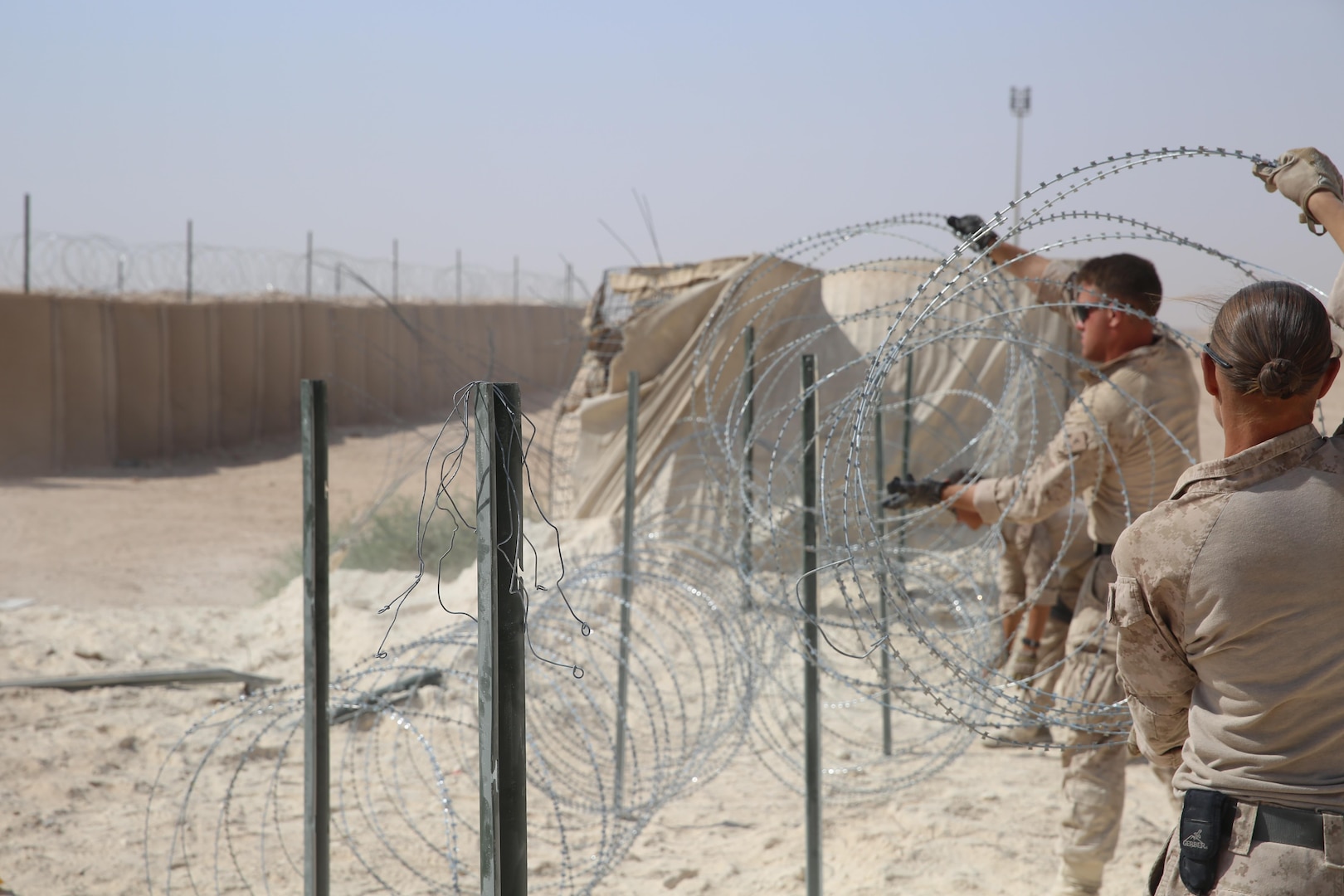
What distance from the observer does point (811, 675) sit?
3.63m

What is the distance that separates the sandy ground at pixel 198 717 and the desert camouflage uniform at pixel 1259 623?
244cm

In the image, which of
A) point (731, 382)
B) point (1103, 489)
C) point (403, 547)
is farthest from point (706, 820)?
point (403, 547)

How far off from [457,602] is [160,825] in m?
3.33

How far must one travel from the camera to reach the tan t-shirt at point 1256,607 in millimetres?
1650

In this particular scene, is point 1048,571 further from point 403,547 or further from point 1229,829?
point 403,547

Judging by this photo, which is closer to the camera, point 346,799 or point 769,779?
point 346,799

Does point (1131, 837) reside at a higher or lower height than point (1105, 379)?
lower

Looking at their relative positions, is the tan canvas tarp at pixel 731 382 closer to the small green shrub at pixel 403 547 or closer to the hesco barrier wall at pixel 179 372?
the small green shrub at pixel 403 547

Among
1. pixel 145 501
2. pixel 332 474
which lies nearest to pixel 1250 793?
pixel 145 501

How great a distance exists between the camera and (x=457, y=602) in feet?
25.4

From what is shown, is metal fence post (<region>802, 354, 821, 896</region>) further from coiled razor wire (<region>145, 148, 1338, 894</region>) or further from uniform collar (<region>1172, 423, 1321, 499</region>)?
uniform collar (<region>1172, 423, 1321, 499</region>)

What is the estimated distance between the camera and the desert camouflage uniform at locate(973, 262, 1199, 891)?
10.8 ft

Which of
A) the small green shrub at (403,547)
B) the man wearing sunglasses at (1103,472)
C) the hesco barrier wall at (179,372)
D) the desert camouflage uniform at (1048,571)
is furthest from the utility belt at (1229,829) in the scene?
the hesco barrier wall at (179,372)

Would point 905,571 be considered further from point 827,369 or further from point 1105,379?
point 827,369
